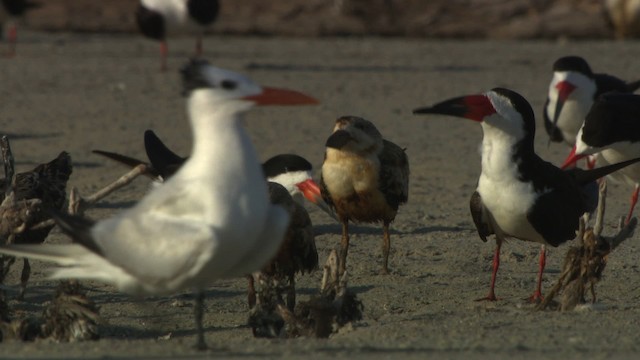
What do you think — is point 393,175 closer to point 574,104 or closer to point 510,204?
point 510,204

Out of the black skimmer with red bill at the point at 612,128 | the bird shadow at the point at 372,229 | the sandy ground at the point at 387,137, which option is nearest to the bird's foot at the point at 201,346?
the sandy ground at the point at 387,137

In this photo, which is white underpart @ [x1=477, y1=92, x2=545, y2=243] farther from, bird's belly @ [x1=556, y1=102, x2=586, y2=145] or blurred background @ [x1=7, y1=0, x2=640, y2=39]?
blurred background @ [x1=7, y1=0, x2=640, y2=39]

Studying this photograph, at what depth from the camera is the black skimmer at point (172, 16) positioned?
17062 mm

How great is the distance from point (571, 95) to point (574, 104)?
0.24ft

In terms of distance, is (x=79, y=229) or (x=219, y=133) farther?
(x=79, y=229)

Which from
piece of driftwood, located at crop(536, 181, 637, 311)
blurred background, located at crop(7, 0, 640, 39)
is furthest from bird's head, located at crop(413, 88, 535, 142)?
blurred background, located at crop(7, 0, 640, 39)

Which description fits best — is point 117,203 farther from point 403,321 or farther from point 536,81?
point 536,81

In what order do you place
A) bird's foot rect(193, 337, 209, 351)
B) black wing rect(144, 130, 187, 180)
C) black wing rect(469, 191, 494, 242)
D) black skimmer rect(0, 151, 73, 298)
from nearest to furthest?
bird's foot rect(193, 337, 209, 351)
black wing rect(469, 191, 494, 242)
black skimmer rect(0, 151, 73, 298)
black wing rect(144, 130, 187, 180)

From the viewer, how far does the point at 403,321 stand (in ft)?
20.5

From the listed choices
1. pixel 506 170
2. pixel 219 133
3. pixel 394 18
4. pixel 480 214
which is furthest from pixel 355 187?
Result: pixel 394 18

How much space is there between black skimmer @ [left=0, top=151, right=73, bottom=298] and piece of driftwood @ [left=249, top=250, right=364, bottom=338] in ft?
3.94

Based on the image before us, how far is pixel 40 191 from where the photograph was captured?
704cm

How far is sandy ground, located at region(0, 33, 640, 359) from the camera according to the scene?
18.6 feet

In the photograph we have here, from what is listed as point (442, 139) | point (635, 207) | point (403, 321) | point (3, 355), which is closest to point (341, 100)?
point (442, 139)
